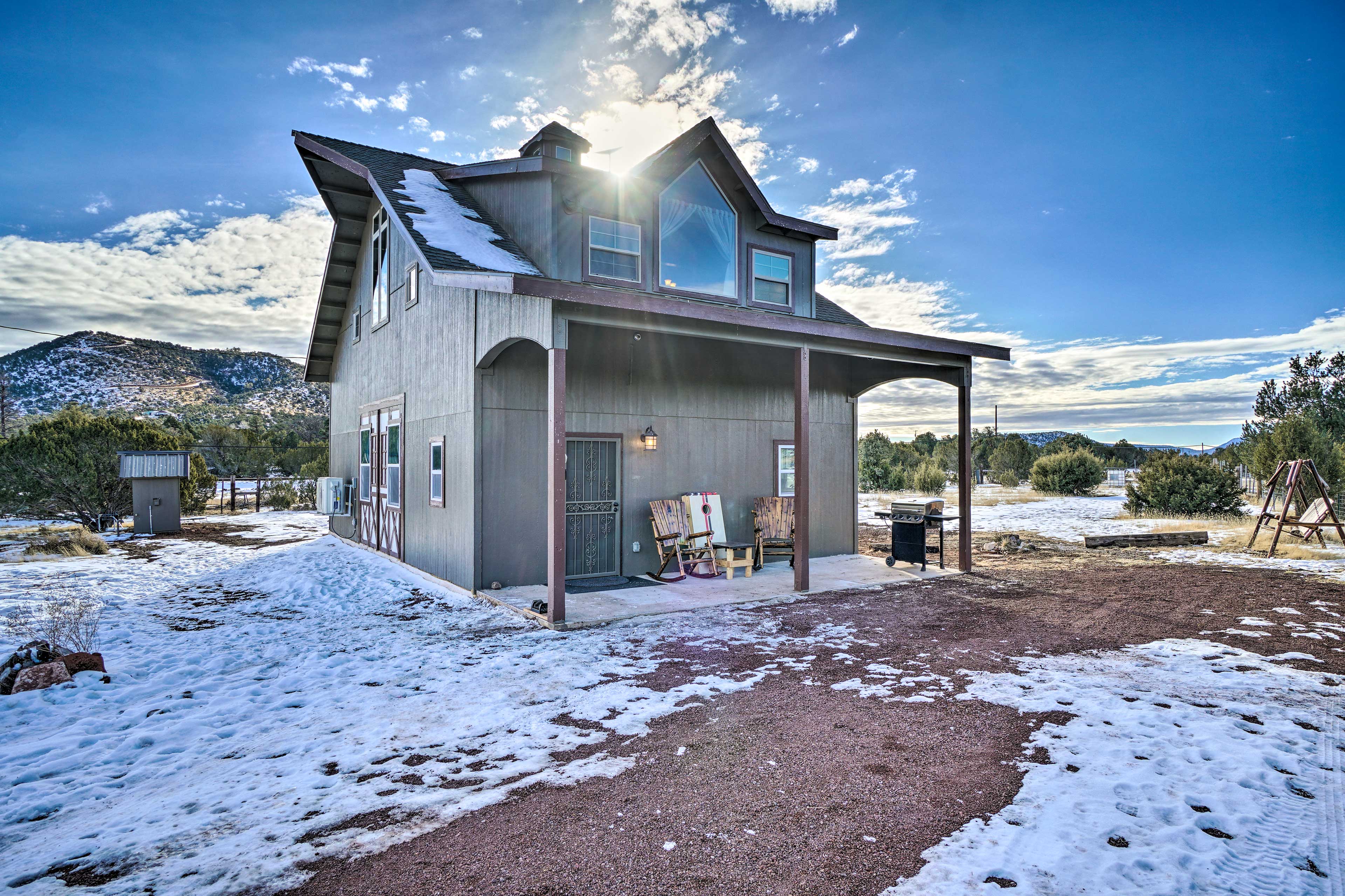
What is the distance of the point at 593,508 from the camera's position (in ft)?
Result: 27.5

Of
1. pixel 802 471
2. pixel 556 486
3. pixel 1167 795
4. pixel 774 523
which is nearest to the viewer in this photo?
pixel 1167 795

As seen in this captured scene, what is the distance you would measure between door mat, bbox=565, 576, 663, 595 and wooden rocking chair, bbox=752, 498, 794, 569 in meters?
1.82

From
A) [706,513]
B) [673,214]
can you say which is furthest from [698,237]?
[706,513]

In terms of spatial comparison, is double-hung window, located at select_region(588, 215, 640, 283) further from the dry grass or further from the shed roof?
the shed roof

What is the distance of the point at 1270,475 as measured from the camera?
15.8 metres

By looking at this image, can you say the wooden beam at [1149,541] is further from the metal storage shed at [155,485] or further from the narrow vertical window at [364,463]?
Result: the metal storage shed at [155,485]

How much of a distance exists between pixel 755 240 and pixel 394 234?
564cm

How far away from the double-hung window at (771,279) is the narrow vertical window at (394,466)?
231 inches

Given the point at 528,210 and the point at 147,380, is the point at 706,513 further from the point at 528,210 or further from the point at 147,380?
the point at 147,380

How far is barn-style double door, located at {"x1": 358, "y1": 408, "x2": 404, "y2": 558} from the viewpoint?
991 centimetres

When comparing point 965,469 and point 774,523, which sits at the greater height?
point 965,469

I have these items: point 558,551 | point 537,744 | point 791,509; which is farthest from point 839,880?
point 791,509

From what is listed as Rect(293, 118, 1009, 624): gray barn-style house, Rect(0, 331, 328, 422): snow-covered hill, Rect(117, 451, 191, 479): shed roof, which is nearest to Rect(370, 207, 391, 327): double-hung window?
Rect(293, 118, 1009, 624): gray barn-style house

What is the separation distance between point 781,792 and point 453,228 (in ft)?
25.2
